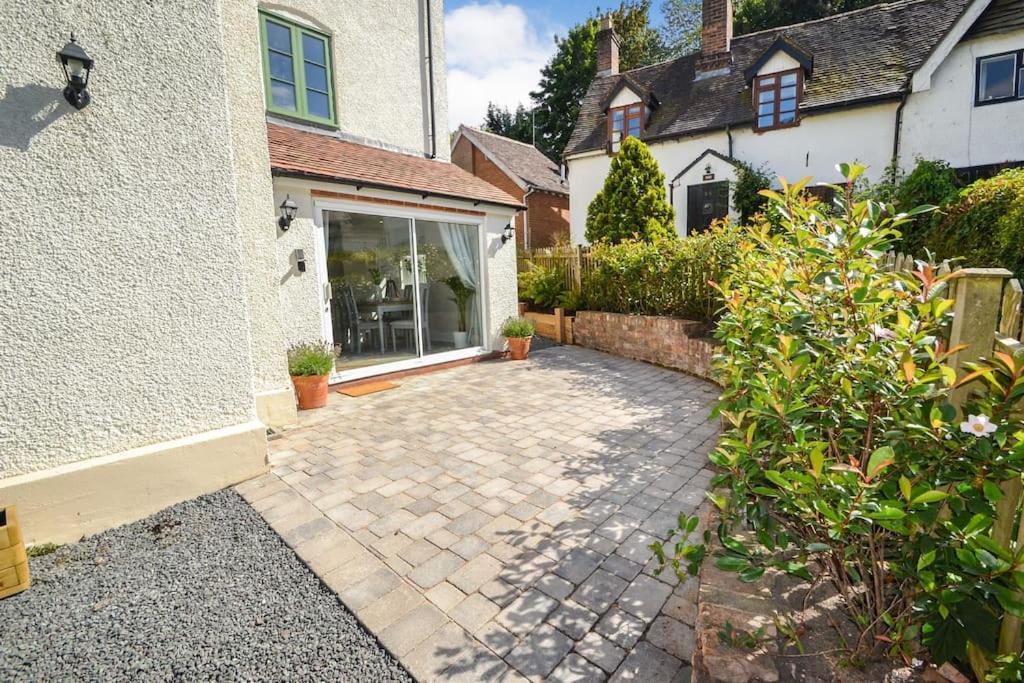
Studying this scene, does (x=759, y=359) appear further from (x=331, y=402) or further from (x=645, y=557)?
(x=331, y=402)

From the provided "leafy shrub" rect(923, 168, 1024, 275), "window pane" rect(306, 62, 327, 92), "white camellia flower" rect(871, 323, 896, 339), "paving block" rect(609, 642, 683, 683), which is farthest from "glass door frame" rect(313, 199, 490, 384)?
"leafy shrub" rect(923, 168, 1024, 275)

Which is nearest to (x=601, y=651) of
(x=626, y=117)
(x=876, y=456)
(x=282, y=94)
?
(x=876, y=456)

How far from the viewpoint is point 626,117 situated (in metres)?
18.4

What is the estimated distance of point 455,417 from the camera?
5914 mm

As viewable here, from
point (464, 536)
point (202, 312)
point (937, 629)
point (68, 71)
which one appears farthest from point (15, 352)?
point (937, 629)

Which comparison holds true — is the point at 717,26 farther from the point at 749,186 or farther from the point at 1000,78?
the point at 1000,78

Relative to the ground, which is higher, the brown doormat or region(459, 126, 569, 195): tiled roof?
region(459, 126, 569, 195): tiled roof

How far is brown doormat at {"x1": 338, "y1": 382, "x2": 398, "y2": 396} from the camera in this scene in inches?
282

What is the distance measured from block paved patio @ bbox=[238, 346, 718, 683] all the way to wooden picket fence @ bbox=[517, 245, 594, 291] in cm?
462

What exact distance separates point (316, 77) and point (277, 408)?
6.20m

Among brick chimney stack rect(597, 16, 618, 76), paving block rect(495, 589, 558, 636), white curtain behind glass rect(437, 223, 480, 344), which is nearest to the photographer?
paving block rect(495, 589, 558, 636)

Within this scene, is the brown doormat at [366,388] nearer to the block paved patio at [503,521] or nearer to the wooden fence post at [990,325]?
the block paved patio at [503,521]

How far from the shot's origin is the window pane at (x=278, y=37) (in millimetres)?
7727

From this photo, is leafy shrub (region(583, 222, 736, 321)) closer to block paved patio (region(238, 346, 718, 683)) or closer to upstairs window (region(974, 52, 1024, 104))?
block paved patio (region(238, 346, 718, 683))
